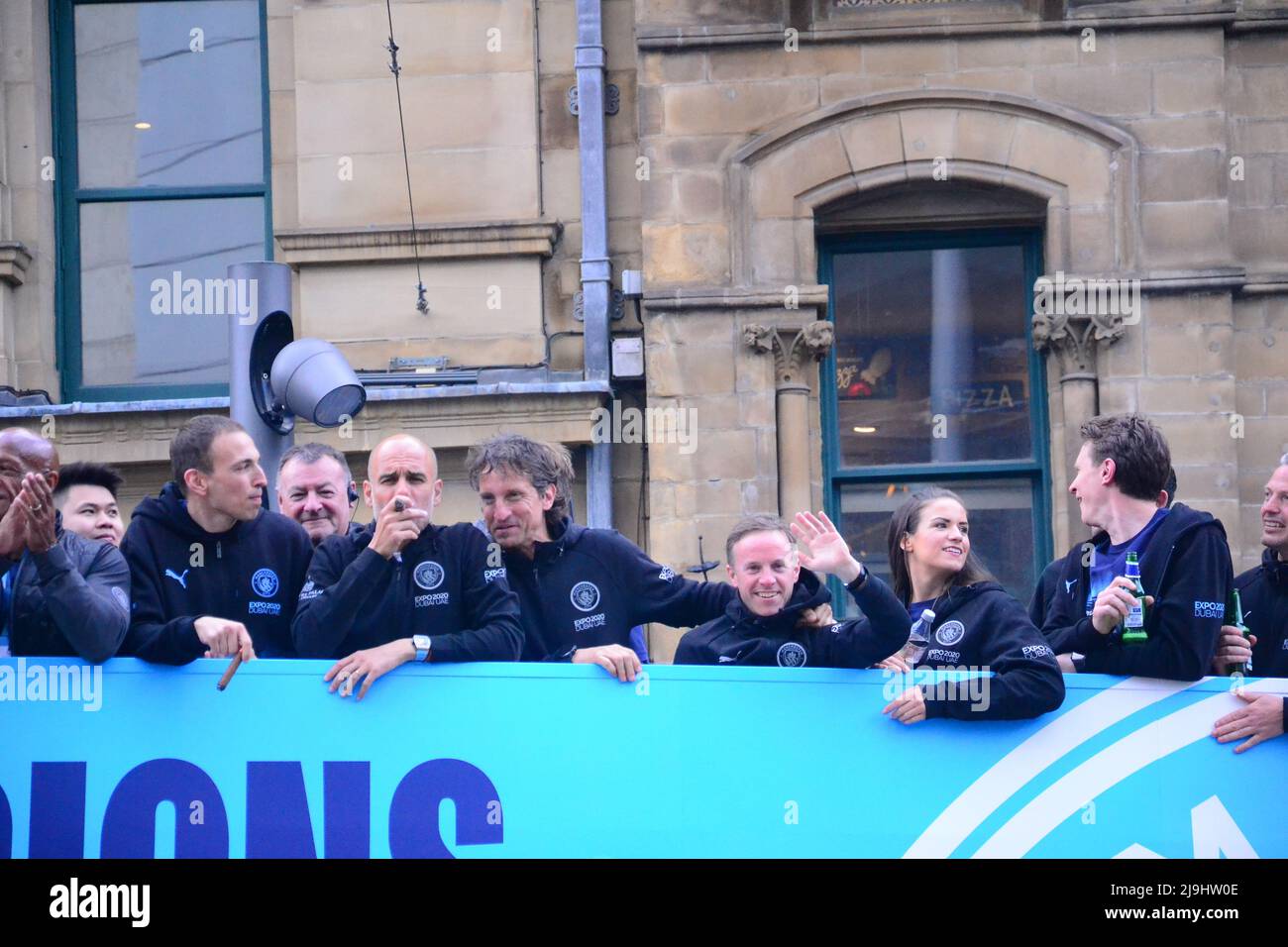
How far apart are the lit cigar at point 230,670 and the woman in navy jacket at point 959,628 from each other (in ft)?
6.40

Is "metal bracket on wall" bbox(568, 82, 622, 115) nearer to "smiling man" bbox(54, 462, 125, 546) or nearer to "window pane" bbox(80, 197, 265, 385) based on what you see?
"window pane" bbox(80, 197, 265, 385)

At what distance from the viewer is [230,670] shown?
16.0 ft

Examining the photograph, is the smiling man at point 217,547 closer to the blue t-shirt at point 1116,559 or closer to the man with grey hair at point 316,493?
the man with grey hair at point 316,493

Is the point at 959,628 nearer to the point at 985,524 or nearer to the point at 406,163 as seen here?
the point at 985,524

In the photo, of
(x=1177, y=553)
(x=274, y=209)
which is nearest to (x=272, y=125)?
(x=274, y=209)

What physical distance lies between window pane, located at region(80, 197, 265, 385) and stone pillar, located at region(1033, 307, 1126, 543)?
486cm

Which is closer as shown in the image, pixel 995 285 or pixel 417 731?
pixel 417 731

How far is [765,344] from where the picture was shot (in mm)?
9094

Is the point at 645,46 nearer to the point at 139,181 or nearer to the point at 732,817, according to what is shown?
the point at 139,181

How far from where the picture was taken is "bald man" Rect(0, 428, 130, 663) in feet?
15.1

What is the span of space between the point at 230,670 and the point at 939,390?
224 inches

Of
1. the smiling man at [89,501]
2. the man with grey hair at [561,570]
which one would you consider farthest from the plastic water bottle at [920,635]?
the smiling man at [89,501]
